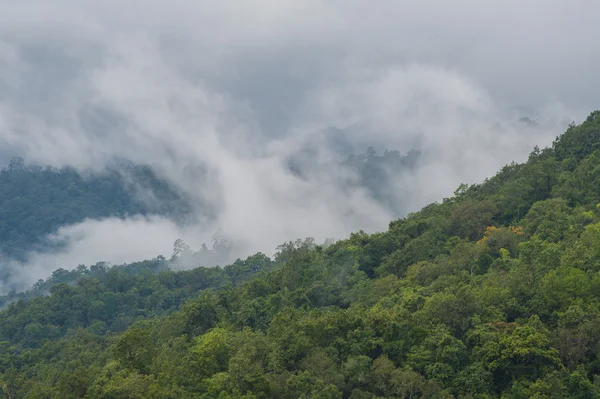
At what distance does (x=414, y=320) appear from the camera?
125ft

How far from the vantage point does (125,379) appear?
3441 cm

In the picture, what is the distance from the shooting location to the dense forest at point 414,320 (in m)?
32.9

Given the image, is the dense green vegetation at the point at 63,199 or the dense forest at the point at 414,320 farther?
the dense green vegetation at the point at 63,199

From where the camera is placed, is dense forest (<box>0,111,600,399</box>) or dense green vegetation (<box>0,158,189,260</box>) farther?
dense green vegetation (<box>0,158,189,260</box>)

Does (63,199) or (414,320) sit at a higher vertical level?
(63,199)

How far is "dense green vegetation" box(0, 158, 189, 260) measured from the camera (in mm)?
169625

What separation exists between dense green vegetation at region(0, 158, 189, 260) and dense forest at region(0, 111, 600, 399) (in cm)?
10282

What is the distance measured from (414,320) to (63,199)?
6058 inches

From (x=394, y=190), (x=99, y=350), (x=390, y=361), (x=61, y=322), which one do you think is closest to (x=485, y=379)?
(x=390, y=361)

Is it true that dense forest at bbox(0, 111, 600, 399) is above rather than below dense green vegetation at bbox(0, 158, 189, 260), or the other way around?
below

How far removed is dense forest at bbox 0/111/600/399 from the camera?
108 feet

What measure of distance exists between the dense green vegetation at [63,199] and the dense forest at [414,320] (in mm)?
102821

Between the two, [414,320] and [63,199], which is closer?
[414,320]

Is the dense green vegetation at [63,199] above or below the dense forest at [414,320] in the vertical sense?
above
